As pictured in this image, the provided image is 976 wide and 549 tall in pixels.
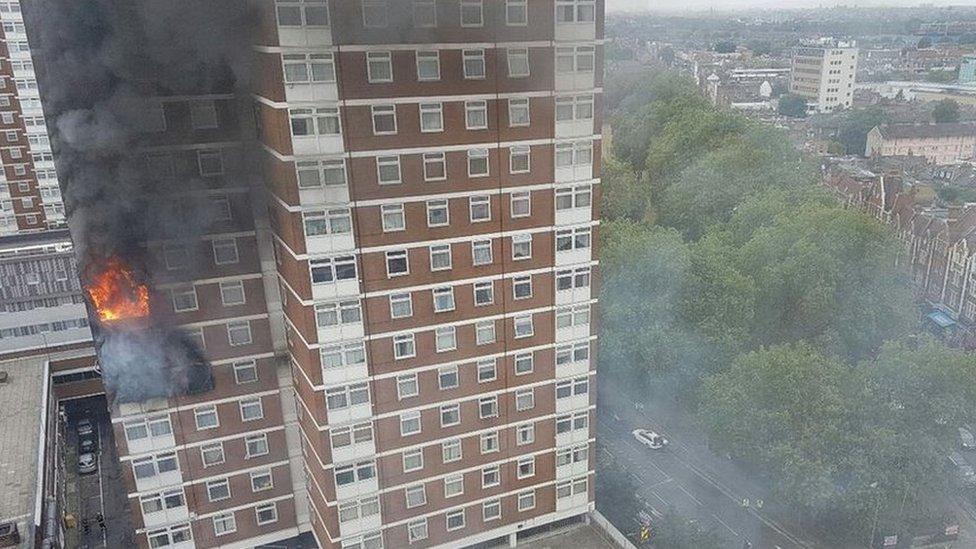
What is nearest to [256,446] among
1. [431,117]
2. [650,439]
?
[431,117]

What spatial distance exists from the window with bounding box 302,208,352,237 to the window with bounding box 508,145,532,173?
121 cm

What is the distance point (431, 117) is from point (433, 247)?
91 cm

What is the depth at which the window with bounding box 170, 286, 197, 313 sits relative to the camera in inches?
193

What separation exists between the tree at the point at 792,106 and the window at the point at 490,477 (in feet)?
52.1

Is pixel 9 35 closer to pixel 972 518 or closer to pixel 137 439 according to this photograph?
pixel 137 439

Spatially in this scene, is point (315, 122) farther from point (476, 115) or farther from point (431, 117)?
point (476, 115)

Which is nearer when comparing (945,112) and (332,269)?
(332,269)

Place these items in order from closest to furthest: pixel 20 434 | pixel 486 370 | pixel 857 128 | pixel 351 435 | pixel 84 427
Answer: pixel 351 435, pixel 486 370, pixel 20 434, pixel 84 427, pixel 857 128

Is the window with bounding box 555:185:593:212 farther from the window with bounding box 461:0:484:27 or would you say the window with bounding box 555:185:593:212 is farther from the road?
the road

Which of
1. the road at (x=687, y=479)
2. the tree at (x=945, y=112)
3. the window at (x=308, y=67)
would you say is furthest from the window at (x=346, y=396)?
the tree at (x=945, y=112)

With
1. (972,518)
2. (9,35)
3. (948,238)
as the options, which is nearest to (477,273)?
(972,518)

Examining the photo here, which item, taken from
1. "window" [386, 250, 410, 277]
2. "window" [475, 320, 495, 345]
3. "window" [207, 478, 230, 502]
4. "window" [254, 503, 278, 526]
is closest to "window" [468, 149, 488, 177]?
"window" [386, 250, 410, 277]

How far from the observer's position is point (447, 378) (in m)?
5.25

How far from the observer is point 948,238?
1341 cm
